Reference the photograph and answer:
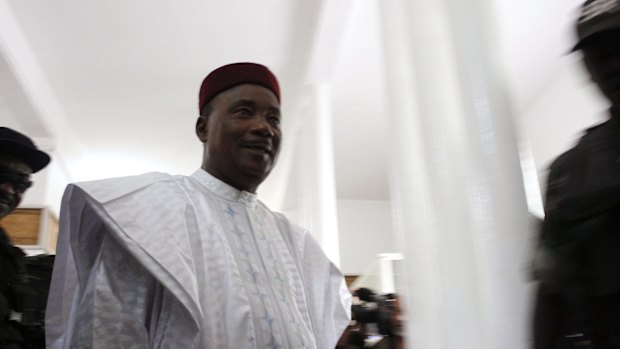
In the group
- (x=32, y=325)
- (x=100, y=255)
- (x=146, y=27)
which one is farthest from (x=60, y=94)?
(x=100, y=255)

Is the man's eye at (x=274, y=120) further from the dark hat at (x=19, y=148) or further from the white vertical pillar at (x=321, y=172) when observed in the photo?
the white vertical pillar at (x=321, y=172)

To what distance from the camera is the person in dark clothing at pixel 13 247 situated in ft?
4.86

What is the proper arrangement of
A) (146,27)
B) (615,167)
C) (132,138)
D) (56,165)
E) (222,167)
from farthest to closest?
(132,138) → (56,165) → (146,27) → (222,167) → (615,167)

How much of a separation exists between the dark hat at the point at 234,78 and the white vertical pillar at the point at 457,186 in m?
0.42

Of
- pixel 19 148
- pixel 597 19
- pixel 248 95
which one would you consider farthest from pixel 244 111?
pixel 597 19

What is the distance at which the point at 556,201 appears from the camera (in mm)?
820

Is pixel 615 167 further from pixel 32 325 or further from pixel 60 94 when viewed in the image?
pixel 60 94

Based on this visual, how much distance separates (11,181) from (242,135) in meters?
0.72

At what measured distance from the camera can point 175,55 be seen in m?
4.75

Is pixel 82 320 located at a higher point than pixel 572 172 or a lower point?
lower

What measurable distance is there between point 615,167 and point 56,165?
581 cm

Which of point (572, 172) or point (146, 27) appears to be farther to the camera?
point (146, 27)

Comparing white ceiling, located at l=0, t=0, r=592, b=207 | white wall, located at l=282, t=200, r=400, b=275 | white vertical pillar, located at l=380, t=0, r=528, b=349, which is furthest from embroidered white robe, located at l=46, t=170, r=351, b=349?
white wall, located at l=282, t=200, r=400, b=275

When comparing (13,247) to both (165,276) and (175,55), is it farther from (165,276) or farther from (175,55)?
(175,55)
